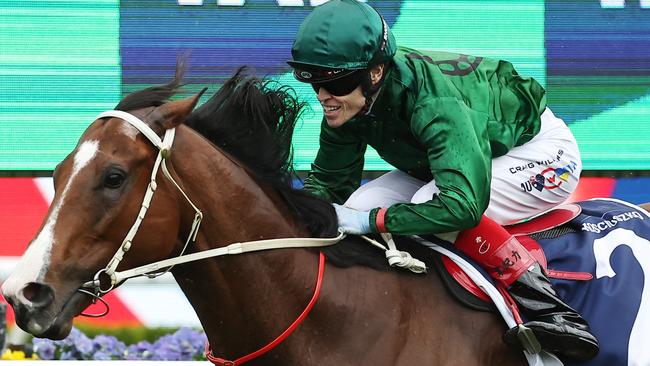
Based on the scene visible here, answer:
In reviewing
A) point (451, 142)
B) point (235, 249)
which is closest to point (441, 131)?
point (451, 142)

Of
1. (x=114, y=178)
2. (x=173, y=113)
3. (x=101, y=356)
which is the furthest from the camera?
(x=101, y=356)

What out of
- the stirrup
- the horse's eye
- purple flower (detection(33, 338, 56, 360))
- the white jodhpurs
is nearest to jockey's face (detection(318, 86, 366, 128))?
the white jodhpurs

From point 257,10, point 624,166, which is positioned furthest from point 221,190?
point 624,166

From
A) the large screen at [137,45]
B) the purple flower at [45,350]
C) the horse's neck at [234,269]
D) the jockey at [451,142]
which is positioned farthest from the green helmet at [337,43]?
the purple flower at [45,350]

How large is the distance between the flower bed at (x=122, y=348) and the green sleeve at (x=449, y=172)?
2.71 metres

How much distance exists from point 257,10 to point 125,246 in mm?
3091

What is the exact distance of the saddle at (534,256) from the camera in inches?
117

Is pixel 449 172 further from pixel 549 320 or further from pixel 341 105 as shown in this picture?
pixel 549 320

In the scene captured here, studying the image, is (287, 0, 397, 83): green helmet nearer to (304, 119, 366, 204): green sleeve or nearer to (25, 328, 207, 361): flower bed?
(304, 119, 366, 204): green sleeve

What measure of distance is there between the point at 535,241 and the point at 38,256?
158 centimetres

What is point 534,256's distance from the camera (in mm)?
3045

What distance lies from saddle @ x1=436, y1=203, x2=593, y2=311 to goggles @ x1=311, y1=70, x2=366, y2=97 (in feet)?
2.03

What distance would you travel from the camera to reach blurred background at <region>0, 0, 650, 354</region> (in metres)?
5.42

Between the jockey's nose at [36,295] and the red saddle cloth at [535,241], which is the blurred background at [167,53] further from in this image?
the jockey's nose at [36,295]
